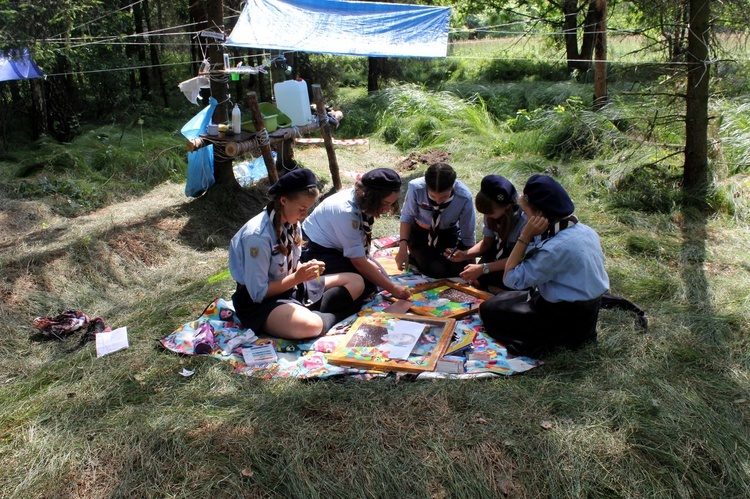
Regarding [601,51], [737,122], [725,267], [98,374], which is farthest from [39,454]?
[601,51]

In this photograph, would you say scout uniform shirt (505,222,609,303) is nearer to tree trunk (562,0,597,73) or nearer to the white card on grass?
the white card on grass

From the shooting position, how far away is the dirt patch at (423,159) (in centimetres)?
785

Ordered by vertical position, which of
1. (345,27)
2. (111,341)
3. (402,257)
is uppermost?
(345,27)

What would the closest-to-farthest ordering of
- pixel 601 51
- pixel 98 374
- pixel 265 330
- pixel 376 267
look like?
1. pixel 98 374
2. pixel 265 330
3. pixel 376 267
4. pixel 601 51

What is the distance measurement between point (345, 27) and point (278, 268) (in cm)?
566

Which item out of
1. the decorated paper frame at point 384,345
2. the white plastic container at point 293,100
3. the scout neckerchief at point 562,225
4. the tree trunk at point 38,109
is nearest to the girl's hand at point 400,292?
the decorated paper frame at point 384,345

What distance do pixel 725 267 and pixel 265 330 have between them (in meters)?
3.34

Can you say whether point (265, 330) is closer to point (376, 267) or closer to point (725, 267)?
point (376, 267)

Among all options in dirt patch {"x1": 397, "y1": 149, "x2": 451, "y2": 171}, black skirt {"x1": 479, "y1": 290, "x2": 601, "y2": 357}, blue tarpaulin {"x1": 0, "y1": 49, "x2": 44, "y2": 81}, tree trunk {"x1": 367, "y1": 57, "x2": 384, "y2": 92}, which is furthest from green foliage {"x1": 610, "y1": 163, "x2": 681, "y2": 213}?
tree trunk {"x1": 367, "y1": 57, "x2": 384, "y2": 92}

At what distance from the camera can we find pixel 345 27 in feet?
25.6

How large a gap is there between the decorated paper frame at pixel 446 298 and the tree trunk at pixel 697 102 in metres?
2.78

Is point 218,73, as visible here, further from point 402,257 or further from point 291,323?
point 291,323

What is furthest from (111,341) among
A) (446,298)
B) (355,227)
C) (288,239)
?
(446,298)

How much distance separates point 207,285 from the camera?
4.08 metres
